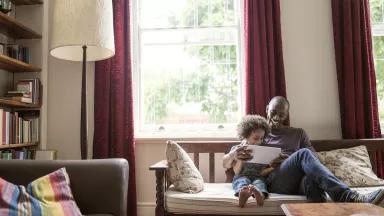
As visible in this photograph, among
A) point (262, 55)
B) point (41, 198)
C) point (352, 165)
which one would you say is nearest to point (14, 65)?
point (41, 198)

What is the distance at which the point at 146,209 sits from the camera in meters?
3.02

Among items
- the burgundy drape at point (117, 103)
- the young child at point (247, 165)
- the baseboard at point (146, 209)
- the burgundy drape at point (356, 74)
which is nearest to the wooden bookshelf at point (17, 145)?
the burgundy drape at point (117, 103)

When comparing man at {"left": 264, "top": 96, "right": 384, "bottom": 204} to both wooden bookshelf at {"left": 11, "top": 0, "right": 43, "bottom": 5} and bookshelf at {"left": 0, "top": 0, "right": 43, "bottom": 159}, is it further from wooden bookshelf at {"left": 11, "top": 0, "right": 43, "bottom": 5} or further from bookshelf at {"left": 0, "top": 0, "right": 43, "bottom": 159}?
wooden bookshelf at {"left": 11, "top": 0, "right": 43, "bottom": 5}

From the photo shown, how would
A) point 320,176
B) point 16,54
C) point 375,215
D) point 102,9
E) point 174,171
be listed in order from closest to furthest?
point 375,215, point 320,176, point 174,171, point 102,9, point 16,54

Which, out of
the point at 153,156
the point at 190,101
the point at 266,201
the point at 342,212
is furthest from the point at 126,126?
the point at 342,212

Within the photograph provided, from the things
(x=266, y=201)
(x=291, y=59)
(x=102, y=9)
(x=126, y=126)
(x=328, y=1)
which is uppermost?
(x=328, y=1)

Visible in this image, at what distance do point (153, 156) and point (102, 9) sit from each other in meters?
1.31

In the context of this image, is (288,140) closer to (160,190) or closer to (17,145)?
(160,190)

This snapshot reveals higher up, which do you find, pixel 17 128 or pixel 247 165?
pixel 17 128

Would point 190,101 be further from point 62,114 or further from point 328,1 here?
point 328,1

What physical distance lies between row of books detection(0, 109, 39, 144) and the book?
186 centimetres

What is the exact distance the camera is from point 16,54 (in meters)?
2.90

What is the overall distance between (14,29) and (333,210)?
9.06ft

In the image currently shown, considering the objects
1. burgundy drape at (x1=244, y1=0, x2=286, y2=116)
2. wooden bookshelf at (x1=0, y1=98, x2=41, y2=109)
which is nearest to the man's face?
burgundy drape at (x1=244, y1=0, x2=286, y2=116)
